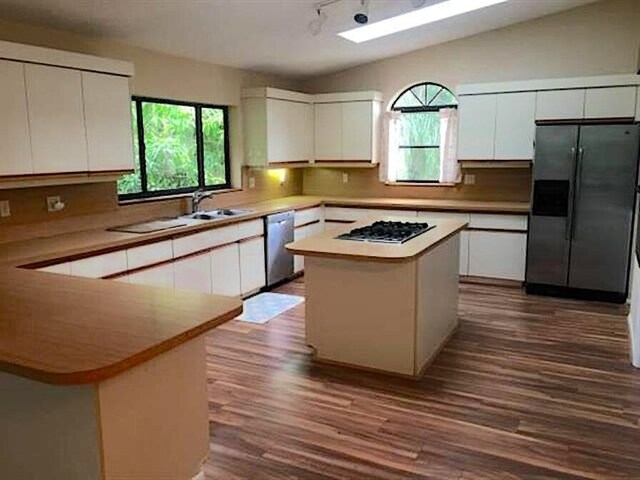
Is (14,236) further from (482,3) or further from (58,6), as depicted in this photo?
(482,3)

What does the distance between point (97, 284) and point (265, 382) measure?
1.37 metres

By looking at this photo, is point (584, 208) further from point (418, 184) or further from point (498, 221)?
point (418, 184)

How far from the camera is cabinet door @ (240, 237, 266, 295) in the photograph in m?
5.11

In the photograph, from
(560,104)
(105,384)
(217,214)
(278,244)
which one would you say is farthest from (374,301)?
(560,104)

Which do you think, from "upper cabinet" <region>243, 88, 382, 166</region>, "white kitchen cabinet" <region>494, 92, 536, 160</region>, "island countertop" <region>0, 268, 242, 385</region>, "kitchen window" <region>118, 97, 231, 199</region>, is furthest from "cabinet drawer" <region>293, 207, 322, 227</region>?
"island countertop" <region>0, 268, 242, 385</region>

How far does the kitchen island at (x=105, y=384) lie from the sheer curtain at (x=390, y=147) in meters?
4.72

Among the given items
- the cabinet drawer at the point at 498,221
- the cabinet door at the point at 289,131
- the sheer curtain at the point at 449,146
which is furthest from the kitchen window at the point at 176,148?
the cabinet drawer at the point at 498,221

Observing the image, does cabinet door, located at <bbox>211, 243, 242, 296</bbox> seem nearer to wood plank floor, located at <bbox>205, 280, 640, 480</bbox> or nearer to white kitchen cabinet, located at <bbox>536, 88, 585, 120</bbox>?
wood plank floor, located at <bbox>205, 280, 640, 480</bbox>

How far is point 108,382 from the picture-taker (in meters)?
1.59

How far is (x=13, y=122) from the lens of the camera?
10.6ft

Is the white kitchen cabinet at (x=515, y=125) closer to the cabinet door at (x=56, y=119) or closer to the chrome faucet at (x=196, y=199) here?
the chrome faucet at (x=196, y=199)

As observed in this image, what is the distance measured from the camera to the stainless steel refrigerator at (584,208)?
15.9 feet

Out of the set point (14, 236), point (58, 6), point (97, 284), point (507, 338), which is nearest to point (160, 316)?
point (97, 284)

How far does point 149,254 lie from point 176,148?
1544 millimetres
